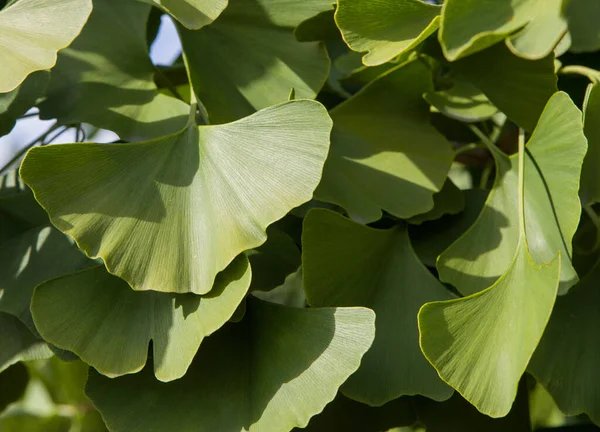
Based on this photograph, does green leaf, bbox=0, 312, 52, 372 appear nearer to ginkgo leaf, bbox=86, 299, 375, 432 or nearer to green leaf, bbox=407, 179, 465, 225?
ginkgo leaf, bbox=86, 299, 375, 432

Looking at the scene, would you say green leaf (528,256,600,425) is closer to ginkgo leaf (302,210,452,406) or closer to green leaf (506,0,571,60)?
ginkgo leaf (302,210,452,406)

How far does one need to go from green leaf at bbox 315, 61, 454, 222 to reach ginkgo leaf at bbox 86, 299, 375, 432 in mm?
86

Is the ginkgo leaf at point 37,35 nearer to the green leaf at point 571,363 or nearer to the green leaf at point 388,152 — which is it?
the green leaf at point 388,152

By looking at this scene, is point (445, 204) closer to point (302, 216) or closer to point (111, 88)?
point (302, 216)

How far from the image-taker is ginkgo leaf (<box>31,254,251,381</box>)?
1.40 feet

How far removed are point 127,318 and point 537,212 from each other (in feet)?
0.87

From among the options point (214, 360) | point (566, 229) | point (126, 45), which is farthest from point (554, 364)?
point (126, 45)

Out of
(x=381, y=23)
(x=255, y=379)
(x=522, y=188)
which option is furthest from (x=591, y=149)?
(x=255, y=379)

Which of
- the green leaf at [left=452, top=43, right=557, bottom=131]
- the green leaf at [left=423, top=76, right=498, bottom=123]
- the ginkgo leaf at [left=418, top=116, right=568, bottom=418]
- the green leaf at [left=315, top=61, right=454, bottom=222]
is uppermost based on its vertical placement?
the green leaf at [left=452, top=43, right=557, bottom=131]

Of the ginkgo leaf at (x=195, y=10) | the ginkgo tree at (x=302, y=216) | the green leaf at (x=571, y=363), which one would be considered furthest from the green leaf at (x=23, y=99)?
the green leaf at (x=571, y=363)

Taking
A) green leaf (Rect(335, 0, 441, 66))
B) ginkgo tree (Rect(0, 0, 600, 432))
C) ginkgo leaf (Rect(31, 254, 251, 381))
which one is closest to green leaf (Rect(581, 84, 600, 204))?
ginkgo tree (Rect(0, 0, 600, 432))

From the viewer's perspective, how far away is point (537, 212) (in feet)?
1.53

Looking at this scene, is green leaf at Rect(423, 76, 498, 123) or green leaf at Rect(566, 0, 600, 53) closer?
green leaf at Rect(566, 0, 600, 53)

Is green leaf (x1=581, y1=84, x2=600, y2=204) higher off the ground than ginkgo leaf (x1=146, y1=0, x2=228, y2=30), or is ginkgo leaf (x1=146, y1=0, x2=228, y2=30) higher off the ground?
ginkgo leaf (x1=146, y1=0, x2=228, y2=30)
